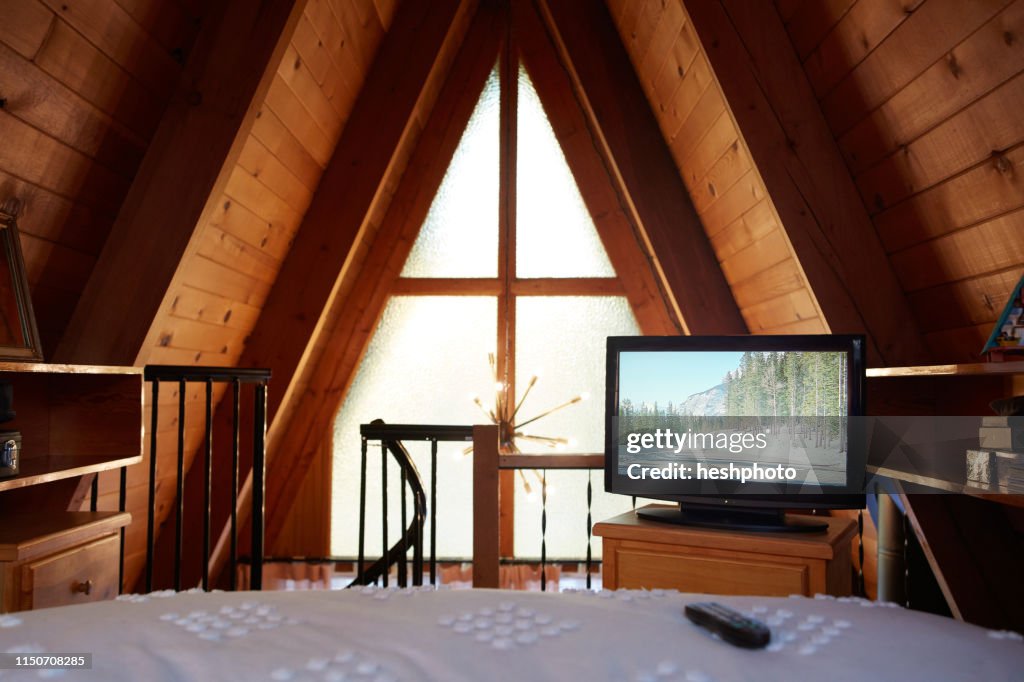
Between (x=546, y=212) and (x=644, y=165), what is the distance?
39.5 inches

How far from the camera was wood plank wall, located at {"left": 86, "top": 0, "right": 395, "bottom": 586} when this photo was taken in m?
2.78

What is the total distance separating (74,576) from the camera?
1839 millimetres

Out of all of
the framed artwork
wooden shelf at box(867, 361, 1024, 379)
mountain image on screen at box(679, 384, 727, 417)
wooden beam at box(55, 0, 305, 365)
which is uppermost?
wooden beam at box(55, 0, 305, 365)

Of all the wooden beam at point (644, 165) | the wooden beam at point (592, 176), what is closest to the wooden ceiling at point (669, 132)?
the wooden beam at point (644, 165)

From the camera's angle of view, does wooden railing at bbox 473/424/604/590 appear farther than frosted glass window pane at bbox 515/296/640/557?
No

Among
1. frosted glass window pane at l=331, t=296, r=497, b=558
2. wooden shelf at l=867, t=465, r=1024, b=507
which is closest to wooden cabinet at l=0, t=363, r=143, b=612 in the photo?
frosted glass window pane at l=331, t=296, r=497, b=558

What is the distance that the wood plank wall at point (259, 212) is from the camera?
9.12ft

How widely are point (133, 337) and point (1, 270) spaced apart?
1.51 feet

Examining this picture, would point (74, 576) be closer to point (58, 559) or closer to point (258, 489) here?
point (58, 559)

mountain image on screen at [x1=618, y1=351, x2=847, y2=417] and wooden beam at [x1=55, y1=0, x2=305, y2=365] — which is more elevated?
wooden beam at [x1=55, y1=0, x2=305, y2=365]

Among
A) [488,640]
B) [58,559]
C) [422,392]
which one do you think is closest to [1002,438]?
[488,640]

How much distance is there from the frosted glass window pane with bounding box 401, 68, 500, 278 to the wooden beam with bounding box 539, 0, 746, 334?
3.12 feet

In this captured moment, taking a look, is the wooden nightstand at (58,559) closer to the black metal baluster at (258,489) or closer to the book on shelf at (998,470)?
the black metal baluster at (258,489)

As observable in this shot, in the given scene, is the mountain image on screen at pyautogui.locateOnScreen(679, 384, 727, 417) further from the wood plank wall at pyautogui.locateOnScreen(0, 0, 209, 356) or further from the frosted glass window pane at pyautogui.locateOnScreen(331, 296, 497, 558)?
the frosted glass window pane at pyautogui.locateOnScreen(331, 296, 497, 558)
